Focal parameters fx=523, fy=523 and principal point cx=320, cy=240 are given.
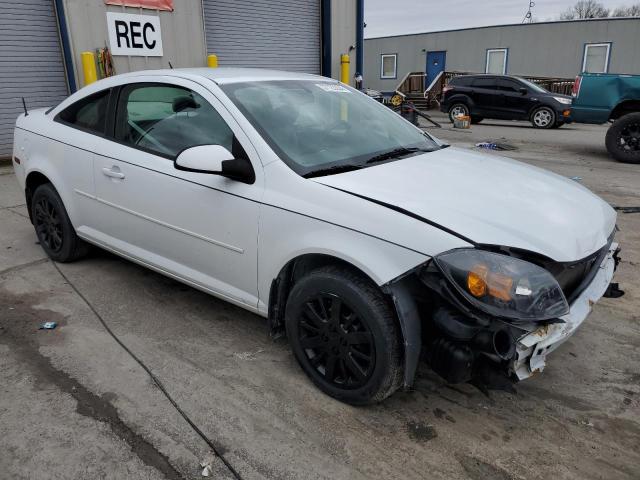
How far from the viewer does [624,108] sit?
977 centimetres

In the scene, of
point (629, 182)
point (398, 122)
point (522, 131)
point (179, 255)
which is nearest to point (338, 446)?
point (179, 255)

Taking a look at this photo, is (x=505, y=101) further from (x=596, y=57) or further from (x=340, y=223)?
(x=340, y=223)

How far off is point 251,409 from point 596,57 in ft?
84.5

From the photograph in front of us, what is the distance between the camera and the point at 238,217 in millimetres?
2852

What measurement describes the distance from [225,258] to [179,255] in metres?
0.45

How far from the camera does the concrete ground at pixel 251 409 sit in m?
2.28

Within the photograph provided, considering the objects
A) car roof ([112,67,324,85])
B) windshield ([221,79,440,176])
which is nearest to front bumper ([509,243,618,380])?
windshield ([221,79,440,176])

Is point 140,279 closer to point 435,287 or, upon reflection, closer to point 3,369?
point 3,369

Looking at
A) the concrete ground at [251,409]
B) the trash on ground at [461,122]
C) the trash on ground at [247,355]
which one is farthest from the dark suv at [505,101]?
the trash on ground at [247,355]

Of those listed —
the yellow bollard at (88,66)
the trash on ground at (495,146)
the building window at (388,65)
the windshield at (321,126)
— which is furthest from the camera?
the building window at (388,65)

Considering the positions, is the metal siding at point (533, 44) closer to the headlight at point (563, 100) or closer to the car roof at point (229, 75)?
the headlight at point (563, 100)

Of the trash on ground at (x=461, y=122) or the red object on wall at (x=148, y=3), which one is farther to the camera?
the trash on ground at (x=461, y=122)

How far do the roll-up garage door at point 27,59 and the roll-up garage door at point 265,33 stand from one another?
11.5 ft

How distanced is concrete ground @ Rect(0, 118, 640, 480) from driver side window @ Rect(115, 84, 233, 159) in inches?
46.1
